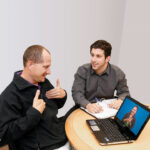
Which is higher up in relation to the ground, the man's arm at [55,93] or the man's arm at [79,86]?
the man's arm at [55,93]

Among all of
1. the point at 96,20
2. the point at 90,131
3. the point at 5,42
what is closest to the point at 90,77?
the point at 90,131

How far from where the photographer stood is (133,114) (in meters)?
1.12


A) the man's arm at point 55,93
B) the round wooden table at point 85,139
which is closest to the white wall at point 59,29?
the man's arm at point 55,93

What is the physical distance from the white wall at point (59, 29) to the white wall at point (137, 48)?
12 centimetres

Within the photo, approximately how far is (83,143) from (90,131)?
131 millimetres

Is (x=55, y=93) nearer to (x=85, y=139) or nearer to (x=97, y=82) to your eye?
(x=85, y=139)

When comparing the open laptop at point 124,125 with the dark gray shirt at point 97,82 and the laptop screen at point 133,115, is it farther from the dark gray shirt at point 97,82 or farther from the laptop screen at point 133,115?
the dark gray shirt at point 97,82

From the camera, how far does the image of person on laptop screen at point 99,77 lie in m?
1.70

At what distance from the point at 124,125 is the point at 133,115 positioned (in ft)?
0.30

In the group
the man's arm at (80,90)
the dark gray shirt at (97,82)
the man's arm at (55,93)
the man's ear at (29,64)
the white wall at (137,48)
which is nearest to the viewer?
the man's ear at (29,64)

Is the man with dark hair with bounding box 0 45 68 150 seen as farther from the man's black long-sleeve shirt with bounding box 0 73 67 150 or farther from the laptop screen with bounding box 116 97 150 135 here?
the laptop screen with bounding box 116 97 150 135

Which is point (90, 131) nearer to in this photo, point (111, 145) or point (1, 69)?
point (111, 145)

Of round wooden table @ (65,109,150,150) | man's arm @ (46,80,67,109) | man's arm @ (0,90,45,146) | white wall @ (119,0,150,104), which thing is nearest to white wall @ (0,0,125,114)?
white wall @ (119,0,150,104)

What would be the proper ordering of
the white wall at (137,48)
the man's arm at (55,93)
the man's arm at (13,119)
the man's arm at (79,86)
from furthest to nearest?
the white wall at (137,48) < the man's arm at (79,86) < the man's arm at (55,93) < the man's arm at (13,119)
